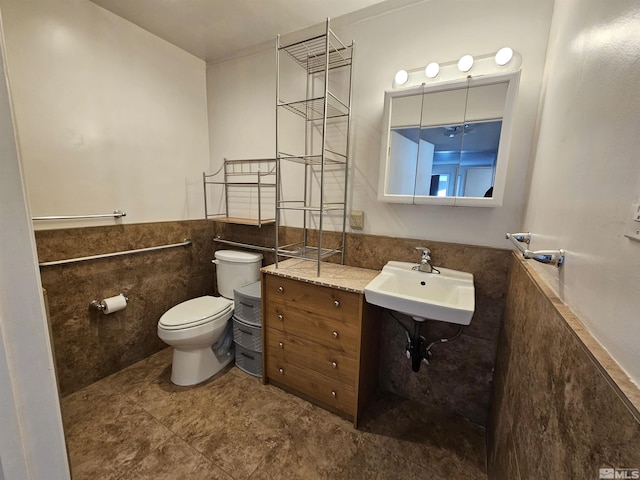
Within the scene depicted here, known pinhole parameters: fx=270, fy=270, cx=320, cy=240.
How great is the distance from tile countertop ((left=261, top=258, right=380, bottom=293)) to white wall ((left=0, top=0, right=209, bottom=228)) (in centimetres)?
113

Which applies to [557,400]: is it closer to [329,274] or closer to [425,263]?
[425,263]

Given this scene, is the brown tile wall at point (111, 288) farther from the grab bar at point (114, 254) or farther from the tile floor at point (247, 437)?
the tile floor at point (247, 437)

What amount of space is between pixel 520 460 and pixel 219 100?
2807 mm

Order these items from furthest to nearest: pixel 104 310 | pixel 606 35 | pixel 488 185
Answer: pixel 104 310 → pixel 488 185 → pixel 606 35

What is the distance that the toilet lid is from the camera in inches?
68.8

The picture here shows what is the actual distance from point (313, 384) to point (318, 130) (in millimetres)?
1692

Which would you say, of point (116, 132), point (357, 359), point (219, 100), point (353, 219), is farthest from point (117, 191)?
point (357, 359)

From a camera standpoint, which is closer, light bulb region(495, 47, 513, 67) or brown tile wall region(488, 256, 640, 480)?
brown tile wall region(488, 256, 640, 480)

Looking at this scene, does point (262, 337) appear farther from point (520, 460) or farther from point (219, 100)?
point (219, 100)

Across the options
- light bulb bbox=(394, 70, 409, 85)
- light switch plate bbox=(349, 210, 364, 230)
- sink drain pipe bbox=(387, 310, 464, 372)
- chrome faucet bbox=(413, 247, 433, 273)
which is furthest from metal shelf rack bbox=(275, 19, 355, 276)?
sink drain pipe bbox=(387, 310, 464, 372)

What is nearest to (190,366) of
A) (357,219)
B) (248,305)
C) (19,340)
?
(248,305)

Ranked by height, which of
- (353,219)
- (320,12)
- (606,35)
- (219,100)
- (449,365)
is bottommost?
(449,365)

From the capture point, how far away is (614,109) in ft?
1.88

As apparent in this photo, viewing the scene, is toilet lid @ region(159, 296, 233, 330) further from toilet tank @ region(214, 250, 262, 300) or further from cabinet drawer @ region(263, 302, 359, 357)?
cabinet drawer @ region(263, 302, 359, 357)
